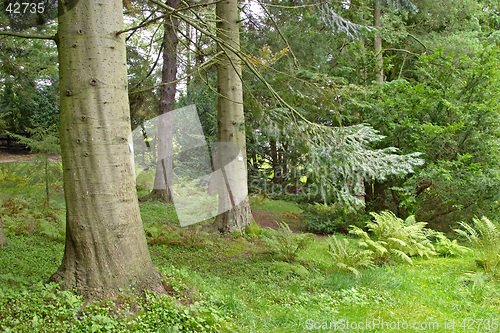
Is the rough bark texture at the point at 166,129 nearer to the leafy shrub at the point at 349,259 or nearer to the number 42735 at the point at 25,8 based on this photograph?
the number 42735 at the point at 25,8

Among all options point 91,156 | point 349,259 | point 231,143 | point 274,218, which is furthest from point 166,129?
point 91,156

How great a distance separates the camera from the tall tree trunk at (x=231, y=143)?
6.88m

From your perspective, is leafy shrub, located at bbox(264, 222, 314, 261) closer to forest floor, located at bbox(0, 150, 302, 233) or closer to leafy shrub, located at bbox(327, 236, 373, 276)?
leafy shrub, located at bbox(327, 236, 373, 276)

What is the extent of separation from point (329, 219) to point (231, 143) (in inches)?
152

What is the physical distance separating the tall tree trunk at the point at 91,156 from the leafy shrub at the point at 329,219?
6481 millimetres

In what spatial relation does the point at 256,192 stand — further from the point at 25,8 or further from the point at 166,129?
the point at 25,8

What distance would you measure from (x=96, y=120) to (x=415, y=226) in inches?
230

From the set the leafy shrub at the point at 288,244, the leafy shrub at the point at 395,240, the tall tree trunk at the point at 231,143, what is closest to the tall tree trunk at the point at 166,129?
the tall tree trunk at the point at 231,143

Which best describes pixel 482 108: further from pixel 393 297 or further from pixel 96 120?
pixel 96 120

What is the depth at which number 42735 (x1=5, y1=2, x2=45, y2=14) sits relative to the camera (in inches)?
208

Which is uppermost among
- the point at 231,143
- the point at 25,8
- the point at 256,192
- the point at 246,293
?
the point at 25,8

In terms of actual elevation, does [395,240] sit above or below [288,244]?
below

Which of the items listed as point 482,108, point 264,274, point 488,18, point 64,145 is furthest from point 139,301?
point 488,18

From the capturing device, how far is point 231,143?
695cm
